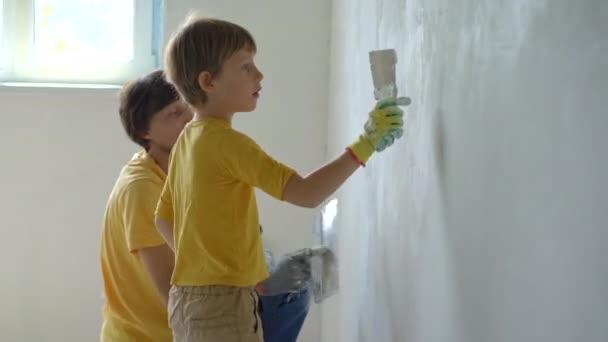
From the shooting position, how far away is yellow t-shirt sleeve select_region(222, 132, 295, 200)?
1.16 metres

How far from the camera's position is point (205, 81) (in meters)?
1.25

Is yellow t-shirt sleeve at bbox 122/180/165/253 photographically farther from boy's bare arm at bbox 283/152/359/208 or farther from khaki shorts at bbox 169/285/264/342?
boy's bare arm at bbox 283/152/359/208

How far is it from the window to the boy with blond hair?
169cm

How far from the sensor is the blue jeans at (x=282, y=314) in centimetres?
159

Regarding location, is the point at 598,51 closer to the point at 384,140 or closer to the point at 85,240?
the point at 384,140

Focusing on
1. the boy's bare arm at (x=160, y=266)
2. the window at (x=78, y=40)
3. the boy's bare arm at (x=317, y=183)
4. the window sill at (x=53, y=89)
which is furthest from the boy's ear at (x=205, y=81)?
the window at (x=78, y=40)

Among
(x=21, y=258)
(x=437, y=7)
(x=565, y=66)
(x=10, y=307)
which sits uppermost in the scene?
(x=437, y=7)

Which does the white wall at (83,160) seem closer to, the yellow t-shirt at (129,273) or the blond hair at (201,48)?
the yellow t-shirt at (129,273)

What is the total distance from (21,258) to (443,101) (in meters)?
2.33

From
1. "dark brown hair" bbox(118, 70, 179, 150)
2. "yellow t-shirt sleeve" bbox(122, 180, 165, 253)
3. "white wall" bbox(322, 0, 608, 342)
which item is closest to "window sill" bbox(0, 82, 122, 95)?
"dark brown hair" bbox(118, 70, 179, 150)

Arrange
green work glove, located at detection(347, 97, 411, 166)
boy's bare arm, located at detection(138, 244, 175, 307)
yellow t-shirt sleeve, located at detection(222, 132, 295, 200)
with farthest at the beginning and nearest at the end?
boy's bare arm, located at detection(138, 244, 175, 307) < yellow t-shirt sleeve, located at detection(222, 132, 295, 200) < green work glove, located at detection(347, 97, 411, 166)

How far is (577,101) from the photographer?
0.52 m

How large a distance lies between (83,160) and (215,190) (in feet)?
5.60

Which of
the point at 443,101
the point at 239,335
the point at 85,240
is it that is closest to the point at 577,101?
the point at 443,101
